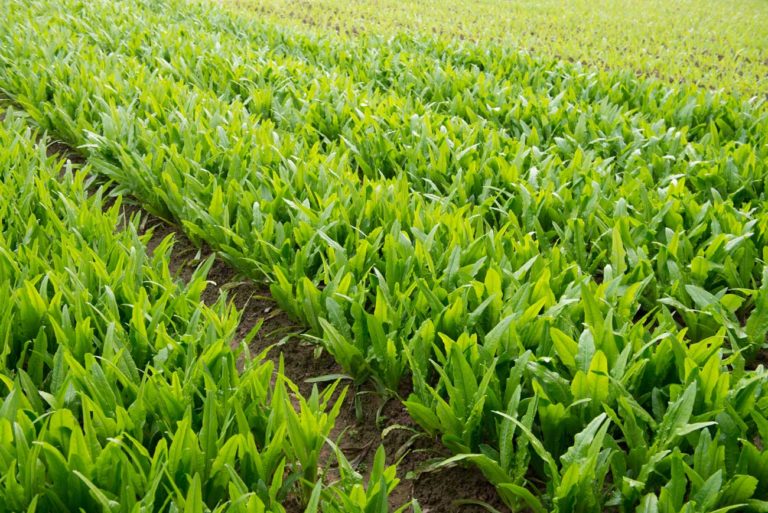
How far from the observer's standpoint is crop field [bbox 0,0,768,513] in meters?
1.74

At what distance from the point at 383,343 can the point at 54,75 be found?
4.20 metres

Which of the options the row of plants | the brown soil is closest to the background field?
the brown soil

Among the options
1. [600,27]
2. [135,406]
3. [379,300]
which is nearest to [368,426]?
[379,300]

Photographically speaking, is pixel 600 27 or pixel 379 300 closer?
pixel 379 300

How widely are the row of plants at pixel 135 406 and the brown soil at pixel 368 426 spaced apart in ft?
0.55

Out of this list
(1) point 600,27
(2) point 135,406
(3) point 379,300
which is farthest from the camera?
(1) point 600,27

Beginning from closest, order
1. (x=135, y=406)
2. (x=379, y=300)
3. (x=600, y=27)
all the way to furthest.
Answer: (x=135, y=406), (x=379, y=300), (x=600, y=27)

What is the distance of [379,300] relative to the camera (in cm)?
234

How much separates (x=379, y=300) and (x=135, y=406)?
35.1 inches

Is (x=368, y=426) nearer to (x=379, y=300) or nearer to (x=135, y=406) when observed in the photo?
(x=379, y=300)

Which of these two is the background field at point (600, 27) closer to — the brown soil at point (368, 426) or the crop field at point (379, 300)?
the crop field at point (379, 300)

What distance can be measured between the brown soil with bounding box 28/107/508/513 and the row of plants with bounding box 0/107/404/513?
6.6 inches

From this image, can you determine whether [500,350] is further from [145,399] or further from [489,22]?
[489,22]

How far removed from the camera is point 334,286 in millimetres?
2516
